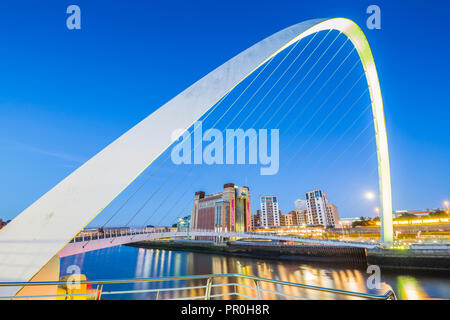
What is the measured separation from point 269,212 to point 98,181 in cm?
10717

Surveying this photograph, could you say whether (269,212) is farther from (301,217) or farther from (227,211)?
(227,211)

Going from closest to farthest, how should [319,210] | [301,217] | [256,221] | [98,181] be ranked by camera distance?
[98,181] → [319,210] → [301,217] → [256,221]

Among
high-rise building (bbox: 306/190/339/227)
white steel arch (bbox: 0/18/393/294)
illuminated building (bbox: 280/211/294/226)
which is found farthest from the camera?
illuminated building (bbox: 280/211/294/226)

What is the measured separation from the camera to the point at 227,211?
219ft

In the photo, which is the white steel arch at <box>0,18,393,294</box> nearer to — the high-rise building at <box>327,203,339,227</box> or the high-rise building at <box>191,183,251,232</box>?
the high-rise building at <box>191,183,251,232</box>

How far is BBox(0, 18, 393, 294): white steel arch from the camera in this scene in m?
2.92

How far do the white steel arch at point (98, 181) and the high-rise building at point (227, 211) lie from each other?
63437 mm

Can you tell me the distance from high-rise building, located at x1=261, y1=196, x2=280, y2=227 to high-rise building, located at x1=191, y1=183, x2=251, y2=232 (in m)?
35.3

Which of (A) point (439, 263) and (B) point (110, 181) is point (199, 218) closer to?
(A) point (439, 263)

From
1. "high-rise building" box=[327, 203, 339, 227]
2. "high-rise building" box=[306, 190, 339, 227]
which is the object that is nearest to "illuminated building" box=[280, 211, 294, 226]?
"high-rise building" box=[306, 190, 339, 227]

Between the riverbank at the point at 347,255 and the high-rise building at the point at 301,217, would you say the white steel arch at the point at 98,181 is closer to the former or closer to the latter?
the riverbank at the point at 347,255

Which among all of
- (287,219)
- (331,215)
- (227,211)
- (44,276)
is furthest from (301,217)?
(44,276)

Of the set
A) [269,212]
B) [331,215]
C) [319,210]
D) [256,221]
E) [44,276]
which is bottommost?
[256,221]
